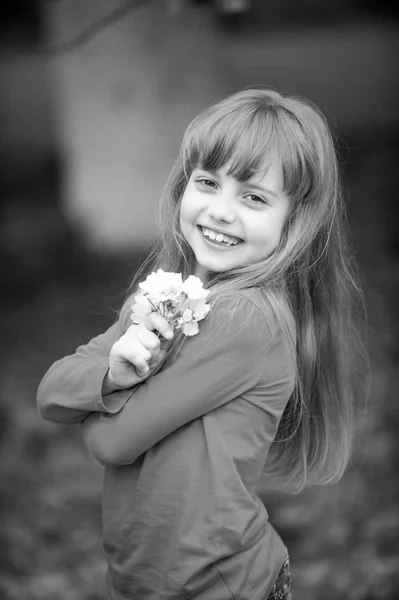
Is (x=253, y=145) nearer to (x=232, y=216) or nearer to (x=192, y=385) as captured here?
(x=232, y=216)

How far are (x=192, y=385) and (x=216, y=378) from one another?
0.06m

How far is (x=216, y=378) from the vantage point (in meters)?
1.73

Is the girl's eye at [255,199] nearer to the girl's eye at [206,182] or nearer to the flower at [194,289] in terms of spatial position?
the girl's eye at [206,182]

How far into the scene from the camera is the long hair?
5.85ft

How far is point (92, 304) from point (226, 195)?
3981 mm

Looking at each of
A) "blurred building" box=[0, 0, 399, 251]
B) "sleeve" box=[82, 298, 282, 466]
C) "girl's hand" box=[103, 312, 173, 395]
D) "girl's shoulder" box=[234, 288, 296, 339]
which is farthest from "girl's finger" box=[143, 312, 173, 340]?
"blurred building" box=[0, 0, 399, 251]

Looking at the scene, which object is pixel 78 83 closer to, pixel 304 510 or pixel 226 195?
pixel 304 510

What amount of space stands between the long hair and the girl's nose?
6 centimetres

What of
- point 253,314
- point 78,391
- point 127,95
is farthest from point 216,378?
point 127,95

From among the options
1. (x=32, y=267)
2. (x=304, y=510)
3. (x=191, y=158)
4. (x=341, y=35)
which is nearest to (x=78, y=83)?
(x=32, y=267)

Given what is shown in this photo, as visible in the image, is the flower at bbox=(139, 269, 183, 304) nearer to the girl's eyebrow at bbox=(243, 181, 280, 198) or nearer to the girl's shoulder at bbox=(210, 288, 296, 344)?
the girl's shoulder at bbox=(210, 288, 296, 344)

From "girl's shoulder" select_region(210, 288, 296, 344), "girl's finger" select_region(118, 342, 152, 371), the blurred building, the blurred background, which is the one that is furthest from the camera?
the blurred building

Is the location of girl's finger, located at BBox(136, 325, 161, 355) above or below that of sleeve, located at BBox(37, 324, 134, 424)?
above

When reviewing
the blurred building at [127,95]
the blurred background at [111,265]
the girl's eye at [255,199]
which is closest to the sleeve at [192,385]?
the girl's eye at [255,199]
